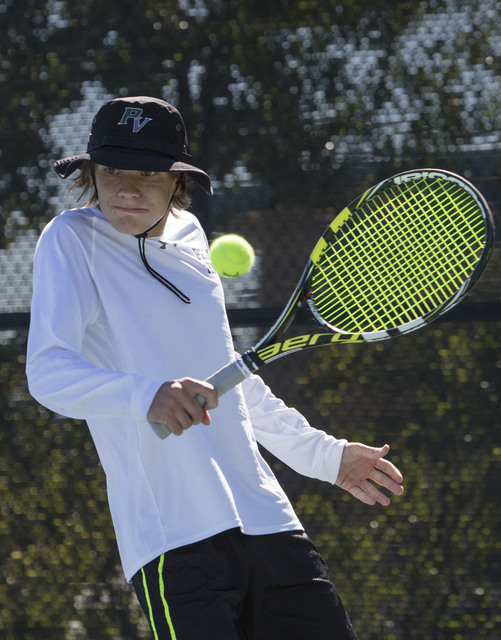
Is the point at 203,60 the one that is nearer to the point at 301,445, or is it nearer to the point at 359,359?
the point at 359,359

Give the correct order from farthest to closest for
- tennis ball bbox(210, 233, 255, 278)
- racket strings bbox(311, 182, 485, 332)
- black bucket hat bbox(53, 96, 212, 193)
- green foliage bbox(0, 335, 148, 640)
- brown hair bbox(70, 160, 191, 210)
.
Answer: green foliage bbox(0, 335, 148, 640) → tennis ball bbox(210, 233, 255, 278) → racket strings bbox(311, 182, 485, 332) → brown hair bbox(70, 160, 191, 210) → black bucket hat bbox(53, 96, 212, 193)

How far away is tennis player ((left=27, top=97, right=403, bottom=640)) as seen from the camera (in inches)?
56.4

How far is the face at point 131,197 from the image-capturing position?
1.58 meters

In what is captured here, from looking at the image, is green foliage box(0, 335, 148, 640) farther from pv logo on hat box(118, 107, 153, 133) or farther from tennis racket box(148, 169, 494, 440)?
pv logo on hat box(118, 107, 153, 133)

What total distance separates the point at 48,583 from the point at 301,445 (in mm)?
1559

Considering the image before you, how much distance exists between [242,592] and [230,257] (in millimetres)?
1247

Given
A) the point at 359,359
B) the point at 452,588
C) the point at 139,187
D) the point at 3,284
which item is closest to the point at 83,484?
the point at 3,284

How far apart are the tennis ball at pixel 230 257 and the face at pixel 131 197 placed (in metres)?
0.95

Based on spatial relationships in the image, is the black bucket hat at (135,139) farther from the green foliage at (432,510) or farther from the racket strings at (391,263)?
the green foliage at (432,510)

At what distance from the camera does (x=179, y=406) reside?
133 cm

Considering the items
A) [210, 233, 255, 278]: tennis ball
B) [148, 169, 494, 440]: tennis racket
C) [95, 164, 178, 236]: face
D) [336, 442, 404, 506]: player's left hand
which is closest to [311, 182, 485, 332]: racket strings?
[148, 169, 494, 440]: tennis racket

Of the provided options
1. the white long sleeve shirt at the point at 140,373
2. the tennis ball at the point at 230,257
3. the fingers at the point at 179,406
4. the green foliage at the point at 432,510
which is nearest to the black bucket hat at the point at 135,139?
the white long sleeve shirt at the point at 140,373

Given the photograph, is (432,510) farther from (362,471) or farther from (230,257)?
(362,471)

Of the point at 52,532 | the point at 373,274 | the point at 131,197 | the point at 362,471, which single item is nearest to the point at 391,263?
the point at 373,274
